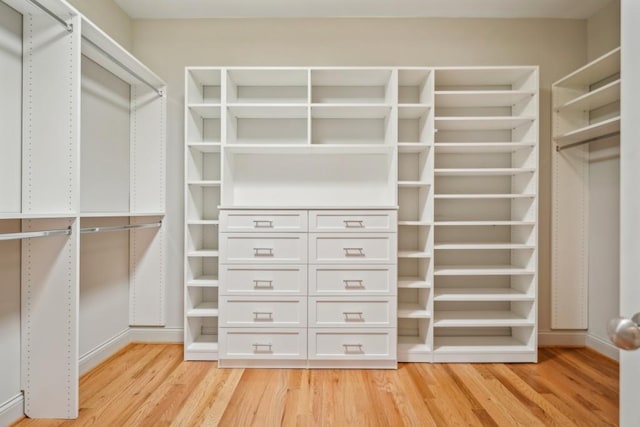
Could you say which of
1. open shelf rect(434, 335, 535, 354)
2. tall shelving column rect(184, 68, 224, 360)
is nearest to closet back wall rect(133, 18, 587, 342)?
tall shelving column rect(184, 68, 224, 360)

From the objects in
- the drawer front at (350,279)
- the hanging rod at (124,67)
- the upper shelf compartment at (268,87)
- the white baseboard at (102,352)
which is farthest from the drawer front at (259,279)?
the hanging rod at (124,67)

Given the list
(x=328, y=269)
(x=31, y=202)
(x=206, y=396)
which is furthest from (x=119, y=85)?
(x=206, y=396)

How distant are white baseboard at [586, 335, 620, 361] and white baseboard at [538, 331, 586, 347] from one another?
0.15 ft

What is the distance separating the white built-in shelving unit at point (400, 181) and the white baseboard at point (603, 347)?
56 cm

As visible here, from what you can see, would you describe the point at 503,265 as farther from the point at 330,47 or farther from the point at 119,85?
the point at 119,85

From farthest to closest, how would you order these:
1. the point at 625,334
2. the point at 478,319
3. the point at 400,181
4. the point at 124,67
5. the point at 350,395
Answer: the point at 400,181 < the point at 478,319 < the point at 124,67 < the point at 350,395 < the point at 625,334

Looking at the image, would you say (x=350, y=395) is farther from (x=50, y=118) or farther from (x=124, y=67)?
(x=124, y=67)

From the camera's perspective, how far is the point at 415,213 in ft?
9.45

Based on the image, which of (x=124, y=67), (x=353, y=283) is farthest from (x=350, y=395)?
(x=124, y=67)

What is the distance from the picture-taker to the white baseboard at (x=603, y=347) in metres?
2.60

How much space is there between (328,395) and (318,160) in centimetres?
161

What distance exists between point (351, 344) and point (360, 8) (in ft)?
7.78

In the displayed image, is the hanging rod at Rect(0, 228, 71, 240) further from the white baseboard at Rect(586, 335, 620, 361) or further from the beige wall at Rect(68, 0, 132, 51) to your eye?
the white baseboard at Rect(586, 335, 620, 361)

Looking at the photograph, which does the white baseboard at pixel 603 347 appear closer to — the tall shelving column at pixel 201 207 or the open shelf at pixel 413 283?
the open shelf at pixel 413 283
